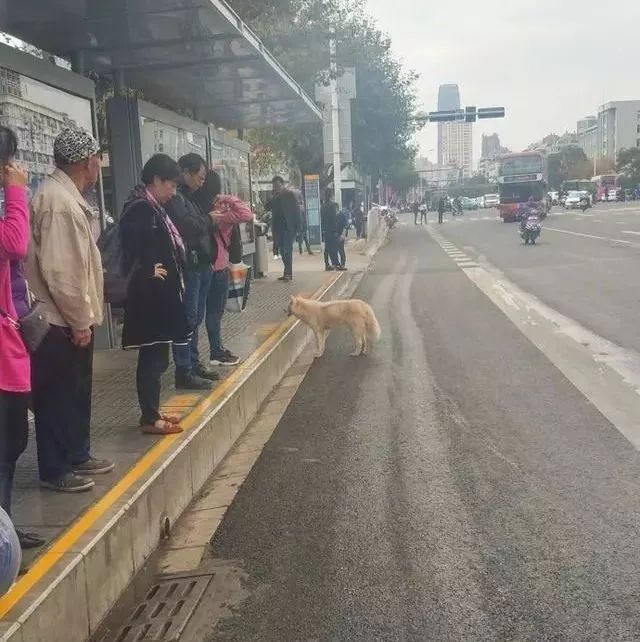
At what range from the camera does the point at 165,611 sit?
3.32 meters

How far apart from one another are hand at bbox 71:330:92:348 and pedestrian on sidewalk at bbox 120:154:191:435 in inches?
32.6

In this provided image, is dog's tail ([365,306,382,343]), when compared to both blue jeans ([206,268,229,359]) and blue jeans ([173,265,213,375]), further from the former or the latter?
blue jeans ([173,265,213,375])

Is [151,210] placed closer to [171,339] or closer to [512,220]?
[171,339]

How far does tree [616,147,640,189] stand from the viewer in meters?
93.1

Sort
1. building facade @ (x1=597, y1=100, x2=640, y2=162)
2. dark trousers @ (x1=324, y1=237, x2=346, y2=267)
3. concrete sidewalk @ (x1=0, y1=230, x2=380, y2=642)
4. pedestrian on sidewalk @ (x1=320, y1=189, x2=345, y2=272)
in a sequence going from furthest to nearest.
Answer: building facade @ (x1=597, y1=100, x2=640, y2=162)
dark trousers @ (x1=324, y1=237, x2=346, y2=267)
pedestrian on sidewalk @ (x1=320, y1=189, x2=345, y2=272)
concrete sidewalk @ (x1=0, y1=230, x2=380, y2=642)

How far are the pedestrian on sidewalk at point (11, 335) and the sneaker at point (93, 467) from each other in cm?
86

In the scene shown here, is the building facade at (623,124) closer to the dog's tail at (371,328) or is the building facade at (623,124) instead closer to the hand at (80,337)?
the dog's tail at (371,328)

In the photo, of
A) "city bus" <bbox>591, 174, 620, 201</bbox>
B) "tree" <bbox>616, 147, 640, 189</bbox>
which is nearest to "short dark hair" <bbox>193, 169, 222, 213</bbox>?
"city bus" <bbox>591, 174, 620, 201</bbox>

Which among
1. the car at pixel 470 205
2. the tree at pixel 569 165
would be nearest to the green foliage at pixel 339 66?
the car at pixel 470 205

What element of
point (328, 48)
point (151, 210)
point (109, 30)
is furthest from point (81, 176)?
point (328, 48)

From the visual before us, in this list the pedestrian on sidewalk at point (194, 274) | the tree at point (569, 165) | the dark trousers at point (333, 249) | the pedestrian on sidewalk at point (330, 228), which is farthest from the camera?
the tree at point (569, 165)

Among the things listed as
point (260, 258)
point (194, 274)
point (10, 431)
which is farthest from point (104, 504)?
point (260, 258)

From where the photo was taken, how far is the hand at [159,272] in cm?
457

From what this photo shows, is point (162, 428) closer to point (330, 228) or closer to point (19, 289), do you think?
point (19, 289)
